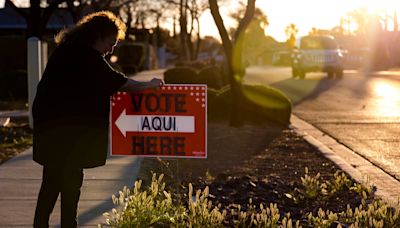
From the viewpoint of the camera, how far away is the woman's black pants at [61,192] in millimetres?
5680

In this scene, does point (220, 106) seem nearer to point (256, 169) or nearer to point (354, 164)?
point (354, 164)

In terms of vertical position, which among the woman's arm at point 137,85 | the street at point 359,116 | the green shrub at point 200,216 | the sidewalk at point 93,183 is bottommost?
the street at point 359,116

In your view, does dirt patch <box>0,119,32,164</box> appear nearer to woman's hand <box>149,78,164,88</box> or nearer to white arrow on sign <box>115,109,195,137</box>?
white arrow on sign <box>115,109,195,137</box>

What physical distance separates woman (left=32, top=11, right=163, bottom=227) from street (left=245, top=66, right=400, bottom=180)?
540cm

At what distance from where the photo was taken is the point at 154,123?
6.29m

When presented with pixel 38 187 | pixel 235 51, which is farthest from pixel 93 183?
pixel 235 51

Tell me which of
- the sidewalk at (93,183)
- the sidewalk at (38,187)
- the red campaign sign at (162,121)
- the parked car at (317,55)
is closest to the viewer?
the red campaign sign at (162,121)

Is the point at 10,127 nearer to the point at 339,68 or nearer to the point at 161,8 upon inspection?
the point at 339,68

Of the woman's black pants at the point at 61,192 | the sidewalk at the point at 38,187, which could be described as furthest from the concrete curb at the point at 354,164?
the woman's black pants at the point at 61,192

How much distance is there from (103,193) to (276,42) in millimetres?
150804

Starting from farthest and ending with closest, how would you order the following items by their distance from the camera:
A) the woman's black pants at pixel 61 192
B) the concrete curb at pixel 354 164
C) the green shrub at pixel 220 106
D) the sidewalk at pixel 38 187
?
the green shrub at pixel 220 106, the concrete curb at pixel 354 164, the sidewalk at pixel 38 187, the woman's black pants at pixel 61 192

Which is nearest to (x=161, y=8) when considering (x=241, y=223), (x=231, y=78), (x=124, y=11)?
(x=124, y=11)

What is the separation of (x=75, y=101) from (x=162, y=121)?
919 mm

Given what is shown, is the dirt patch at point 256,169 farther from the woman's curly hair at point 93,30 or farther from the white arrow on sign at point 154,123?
the woman's curly hair at point 93,30
